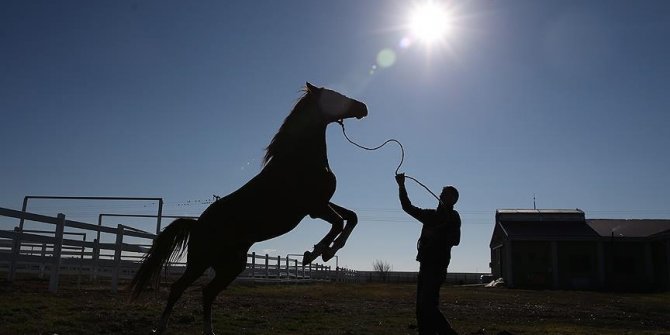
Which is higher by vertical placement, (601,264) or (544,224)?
(544,224)

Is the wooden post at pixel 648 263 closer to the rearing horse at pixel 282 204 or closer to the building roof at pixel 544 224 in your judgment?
the building roof at pixel 544 224

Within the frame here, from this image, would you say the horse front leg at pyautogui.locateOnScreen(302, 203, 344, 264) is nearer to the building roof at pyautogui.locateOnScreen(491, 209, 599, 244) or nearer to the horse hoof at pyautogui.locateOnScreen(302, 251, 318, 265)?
the horse hoof at pyautogui.locateOnScreen(302, 251, 318, 265)

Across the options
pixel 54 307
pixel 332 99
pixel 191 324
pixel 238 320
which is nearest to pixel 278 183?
pixel 332 99

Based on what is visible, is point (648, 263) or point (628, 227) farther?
point (628, 227)

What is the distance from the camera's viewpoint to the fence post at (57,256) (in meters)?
12.4

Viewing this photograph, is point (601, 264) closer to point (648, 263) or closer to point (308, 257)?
point (648, 263)

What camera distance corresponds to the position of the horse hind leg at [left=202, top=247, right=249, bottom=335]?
6.39 metres

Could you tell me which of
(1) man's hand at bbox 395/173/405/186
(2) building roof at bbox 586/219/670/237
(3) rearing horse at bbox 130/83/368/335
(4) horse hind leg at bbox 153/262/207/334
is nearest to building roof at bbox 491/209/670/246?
(2) building roof at bbox 586/219/670/237

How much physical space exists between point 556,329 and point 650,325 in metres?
3.16

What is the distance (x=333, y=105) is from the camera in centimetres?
639

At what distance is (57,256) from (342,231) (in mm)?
9303

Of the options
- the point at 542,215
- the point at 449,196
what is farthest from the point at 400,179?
the point at 542,215

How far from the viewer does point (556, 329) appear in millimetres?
9461

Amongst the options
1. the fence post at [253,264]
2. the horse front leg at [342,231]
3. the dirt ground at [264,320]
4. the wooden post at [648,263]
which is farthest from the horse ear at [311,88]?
the wooden post at [648,263]
